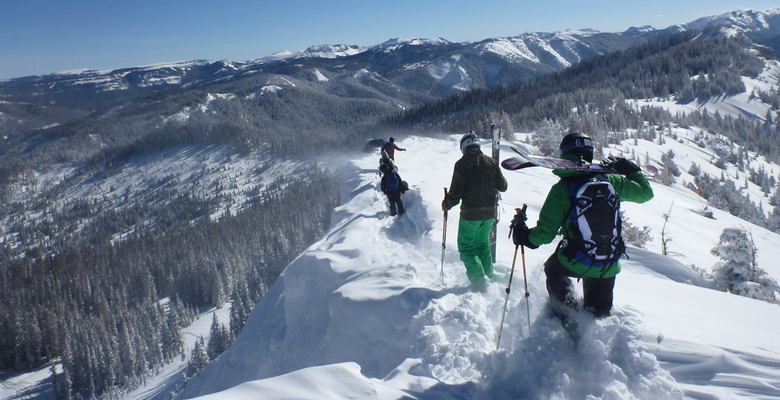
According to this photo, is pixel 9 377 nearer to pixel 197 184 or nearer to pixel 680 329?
pixel 680 329

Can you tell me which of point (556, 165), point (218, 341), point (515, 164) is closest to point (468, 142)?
point (515, 164)

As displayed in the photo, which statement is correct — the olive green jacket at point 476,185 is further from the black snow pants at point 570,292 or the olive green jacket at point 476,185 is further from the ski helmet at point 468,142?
the black snow pants at point 570,292

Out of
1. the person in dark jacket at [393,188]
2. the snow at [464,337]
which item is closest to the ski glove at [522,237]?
the snow at [464,337]

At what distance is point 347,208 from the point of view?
1382 centimetres

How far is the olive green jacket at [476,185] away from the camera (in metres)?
5.90

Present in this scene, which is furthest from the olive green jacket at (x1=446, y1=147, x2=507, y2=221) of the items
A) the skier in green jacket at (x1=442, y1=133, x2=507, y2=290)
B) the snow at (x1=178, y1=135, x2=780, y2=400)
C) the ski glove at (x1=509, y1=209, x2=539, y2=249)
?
the ski glove at (x1=509, y1=209, x2=539, y2=249)

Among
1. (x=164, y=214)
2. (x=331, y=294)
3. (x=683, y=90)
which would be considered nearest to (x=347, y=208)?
(x=331, y=294)

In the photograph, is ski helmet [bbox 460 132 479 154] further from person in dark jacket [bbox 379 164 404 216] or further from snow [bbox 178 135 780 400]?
person in dark jacket [bbox 379 164 404 216]

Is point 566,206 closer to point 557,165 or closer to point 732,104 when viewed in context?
point 557,165

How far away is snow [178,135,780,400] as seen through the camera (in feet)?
11.5

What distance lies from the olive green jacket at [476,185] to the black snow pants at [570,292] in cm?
167

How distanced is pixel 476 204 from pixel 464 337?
85.4 inches

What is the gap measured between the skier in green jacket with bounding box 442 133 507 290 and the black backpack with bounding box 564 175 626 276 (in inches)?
80.2

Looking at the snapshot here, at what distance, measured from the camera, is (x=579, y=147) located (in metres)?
4.07
